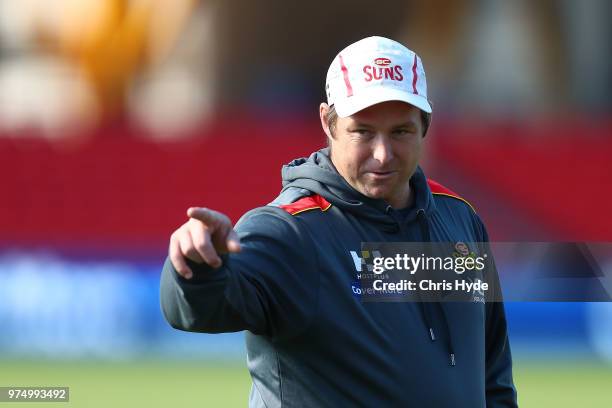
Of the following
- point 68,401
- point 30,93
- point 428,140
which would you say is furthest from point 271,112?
point 68,401

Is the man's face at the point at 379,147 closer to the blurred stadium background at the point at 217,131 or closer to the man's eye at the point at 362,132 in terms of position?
the man's eye at the point at 362,132

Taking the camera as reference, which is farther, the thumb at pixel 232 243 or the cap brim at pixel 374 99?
the cap brim at pixel 374 99

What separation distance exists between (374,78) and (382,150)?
171 mm

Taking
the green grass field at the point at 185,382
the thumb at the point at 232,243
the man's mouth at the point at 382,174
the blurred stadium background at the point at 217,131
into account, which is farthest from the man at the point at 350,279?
the blurred stadium background at the point at 217,131

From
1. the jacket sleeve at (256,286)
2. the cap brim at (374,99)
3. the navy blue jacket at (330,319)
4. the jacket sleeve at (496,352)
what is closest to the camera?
the jacket sleeve at (256,286)

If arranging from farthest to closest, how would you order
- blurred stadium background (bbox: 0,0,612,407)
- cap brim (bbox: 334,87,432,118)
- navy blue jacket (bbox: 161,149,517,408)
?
1. blurred stadium background (bbox: 0,0,612,407)
2. cap brim (bbox: 334,87,432,118)
3. navy blue jacket (bbox: 161,149,517,408)

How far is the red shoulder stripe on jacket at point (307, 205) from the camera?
2.86 metres

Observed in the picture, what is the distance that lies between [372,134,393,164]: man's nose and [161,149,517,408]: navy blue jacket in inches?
4.0

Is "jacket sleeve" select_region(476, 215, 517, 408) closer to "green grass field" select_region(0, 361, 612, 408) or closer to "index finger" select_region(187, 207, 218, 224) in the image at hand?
"index finger" select_region(187, 207, 218, 224)

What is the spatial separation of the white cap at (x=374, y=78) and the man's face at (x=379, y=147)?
30 millimetres

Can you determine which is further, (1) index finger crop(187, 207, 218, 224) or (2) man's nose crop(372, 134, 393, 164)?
(2) man's nose crop(372, 134, 393, 164)

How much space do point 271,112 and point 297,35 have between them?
26.9 inches

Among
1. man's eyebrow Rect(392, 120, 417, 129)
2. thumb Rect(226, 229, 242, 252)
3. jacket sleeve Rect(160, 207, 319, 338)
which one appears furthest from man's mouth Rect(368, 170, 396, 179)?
thumb Rect(226, 229, 242, 252)

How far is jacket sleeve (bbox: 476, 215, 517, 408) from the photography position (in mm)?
3215
